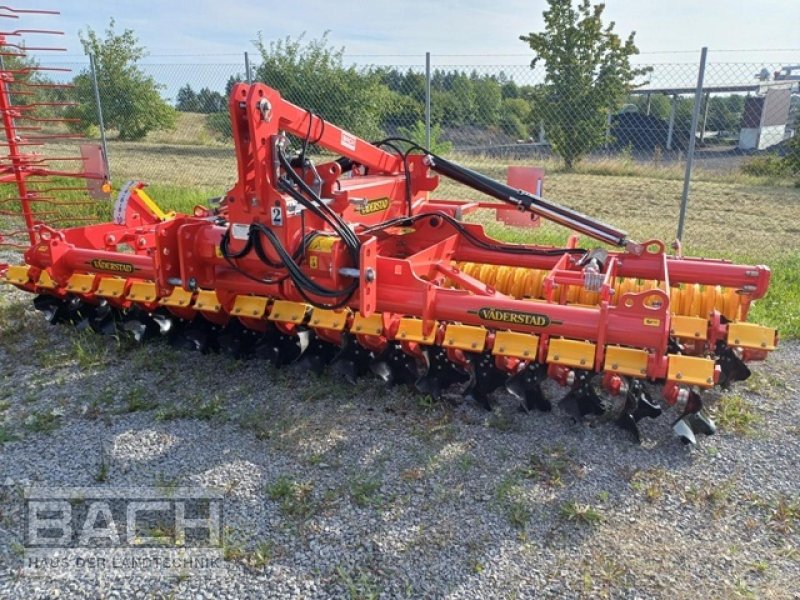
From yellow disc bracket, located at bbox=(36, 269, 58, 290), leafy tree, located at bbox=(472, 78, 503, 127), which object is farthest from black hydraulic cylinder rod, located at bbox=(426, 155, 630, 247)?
leafy tree, located at bbox=(472, 78, 503, 127)

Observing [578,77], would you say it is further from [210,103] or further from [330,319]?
[330,319]

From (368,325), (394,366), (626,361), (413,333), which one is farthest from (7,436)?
(626,361)

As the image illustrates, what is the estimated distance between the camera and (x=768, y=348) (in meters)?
3.62

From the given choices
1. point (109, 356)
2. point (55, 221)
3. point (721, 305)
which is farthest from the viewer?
point (55, 221)

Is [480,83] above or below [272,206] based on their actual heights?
above

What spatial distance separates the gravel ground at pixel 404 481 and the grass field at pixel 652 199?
109 inches

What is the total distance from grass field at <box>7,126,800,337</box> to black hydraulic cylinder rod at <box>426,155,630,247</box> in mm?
2039

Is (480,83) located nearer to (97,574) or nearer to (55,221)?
(55,221)

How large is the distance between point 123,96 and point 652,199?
15.6 m

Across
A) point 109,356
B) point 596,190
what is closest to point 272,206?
point 109,356

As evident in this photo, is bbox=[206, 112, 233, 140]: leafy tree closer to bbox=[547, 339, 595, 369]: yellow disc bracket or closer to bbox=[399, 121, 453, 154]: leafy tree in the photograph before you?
bbox=[399, 121, 453, 154]: leafy tree

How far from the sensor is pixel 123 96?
19344mm

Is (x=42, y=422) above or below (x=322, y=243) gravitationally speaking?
below

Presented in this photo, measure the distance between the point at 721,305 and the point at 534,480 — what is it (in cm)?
211
